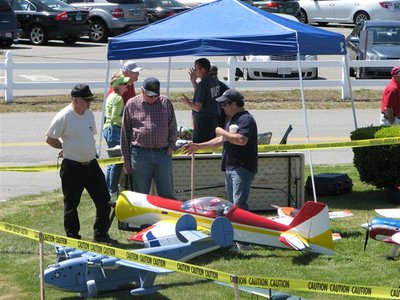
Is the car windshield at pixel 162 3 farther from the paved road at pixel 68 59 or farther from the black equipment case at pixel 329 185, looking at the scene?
the black equipment case at pixel 329 185

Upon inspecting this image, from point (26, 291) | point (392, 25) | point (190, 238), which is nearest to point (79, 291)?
point (26, 291)

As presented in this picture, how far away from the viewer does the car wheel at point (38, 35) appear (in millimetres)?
33688

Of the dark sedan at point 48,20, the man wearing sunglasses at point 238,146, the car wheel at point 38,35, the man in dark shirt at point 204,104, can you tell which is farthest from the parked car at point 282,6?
the man wearing sunglasses at point 238,146

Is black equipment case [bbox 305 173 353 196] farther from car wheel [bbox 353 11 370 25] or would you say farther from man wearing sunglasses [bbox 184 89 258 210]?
car wheel [bbox 353 11 370 25]

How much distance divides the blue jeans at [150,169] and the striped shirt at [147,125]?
9cm

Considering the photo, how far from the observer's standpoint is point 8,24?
1247 inches

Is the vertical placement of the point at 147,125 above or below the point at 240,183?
above

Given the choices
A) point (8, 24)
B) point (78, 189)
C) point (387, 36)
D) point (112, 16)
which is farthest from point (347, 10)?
point (78, 189)

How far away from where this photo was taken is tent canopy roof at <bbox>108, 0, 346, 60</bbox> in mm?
12484

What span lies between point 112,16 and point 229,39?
22785 mm

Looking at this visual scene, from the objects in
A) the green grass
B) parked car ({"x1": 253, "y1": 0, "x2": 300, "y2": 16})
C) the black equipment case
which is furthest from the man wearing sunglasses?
parked car ({"x1": 253, "y1": 0, "x2": 300, "y2": 16})

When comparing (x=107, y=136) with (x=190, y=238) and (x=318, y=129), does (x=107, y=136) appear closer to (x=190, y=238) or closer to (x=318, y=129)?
(x=190, y=238)

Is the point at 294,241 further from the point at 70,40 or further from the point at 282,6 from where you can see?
the point at 282,6

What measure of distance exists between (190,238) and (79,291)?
1480mm
